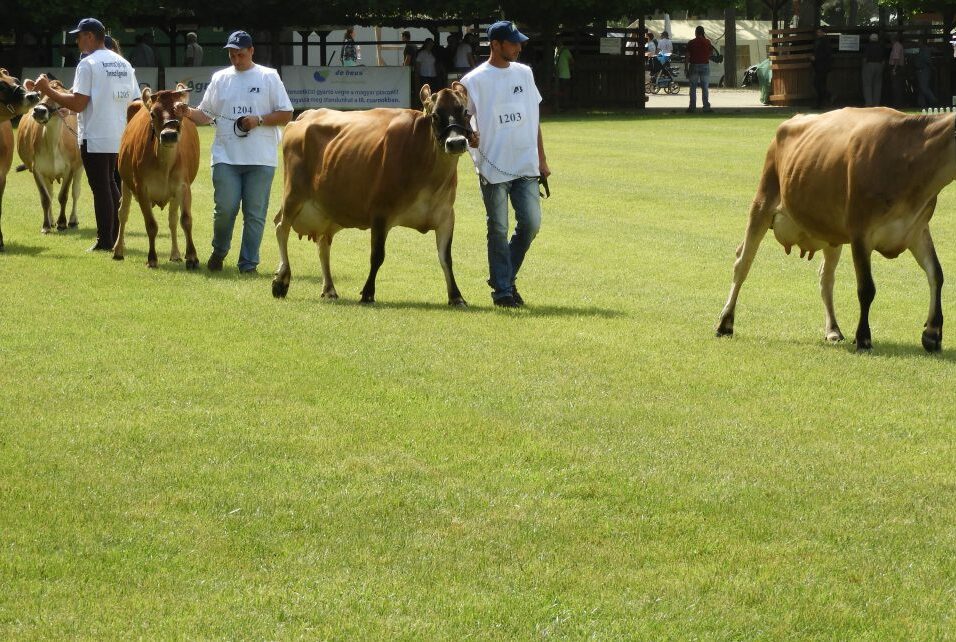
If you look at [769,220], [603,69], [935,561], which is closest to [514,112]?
[769,220]

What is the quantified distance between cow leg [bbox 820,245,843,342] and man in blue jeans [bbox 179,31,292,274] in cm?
511

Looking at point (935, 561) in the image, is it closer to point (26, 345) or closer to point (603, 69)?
point (26, 345)

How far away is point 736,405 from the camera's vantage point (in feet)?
30.5

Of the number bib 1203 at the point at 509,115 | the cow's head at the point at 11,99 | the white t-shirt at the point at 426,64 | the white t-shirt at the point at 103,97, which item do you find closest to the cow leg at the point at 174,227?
the white t-shirt at the point at 103,97

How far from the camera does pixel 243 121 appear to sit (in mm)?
14305

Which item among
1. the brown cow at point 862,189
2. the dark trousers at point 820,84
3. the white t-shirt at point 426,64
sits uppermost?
the white t-shirt at point 426,64

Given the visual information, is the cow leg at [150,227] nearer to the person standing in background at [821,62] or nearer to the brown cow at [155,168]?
the brown cow at [155,168]

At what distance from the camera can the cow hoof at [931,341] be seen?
11008 mm

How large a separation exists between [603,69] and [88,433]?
42914 millimetres

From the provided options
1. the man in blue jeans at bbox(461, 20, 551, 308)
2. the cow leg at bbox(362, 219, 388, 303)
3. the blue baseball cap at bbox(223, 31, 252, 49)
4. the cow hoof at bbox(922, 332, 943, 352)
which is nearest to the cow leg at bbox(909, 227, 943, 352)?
the cow hoof at bbox(922, 332, 943, 352)

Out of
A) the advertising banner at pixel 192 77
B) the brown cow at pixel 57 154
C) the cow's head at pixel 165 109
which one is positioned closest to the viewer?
the cow's head at pixel 165 109

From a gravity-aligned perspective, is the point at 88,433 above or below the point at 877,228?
below

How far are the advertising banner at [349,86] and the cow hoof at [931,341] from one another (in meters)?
34.4

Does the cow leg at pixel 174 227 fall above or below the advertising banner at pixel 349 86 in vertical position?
below
